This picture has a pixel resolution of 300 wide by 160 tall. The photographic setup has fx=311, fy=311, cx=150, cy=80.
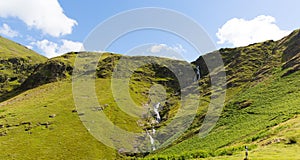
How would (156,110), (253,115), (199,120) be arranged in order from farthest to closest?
(156,110) → (199,120) → (253,115)

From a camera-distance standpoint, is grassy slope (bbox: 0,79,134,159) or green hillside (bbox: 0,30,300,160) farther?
grassy slope (bbox: 0,79,134,159)

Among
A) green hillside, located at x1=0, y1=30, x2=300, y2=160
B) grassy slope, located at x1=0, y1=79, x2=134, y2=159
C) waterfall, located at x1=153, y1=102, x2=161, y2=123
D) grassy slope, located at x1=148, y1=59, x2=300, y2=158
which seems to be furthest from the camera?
waterfall, located at x1=153, y1=102, x2=161, y2=123

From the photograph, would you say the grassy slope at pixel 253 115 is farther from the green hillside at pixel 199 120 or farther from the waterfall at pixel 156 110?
the waterfall at pixel 156 110

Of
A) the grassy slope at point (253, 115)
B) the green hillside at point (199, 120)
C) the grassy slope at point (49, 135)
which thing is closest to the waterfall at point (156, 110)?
the green hillside at point (199, 120)

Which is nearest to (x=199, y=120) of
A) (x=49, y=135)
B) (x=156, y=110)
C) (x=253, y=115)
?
(x=253, y=115)

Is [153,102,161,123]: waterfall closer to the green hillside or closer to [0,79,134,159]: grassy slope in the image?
the green hillside

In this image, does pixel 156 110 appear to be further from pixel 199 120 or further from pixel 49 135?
pixel 199 120

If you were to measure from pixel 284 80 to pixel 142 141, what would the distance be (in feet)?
191

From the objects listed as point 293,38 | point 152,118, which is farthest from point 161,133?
point 293,38

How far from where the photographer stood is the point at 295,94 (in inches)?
3295

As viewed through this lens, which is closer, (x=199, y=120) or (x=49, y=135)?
(x=199, y=120)

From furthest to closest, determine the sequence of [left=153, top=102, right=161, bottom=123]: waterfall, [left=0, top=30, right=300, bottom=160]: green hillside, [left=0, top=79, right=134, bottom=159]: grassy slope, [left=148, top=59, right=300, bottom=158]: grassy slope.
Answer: [left=153, top=102, right=161, bottom=123]: waterfall
[left=0, top=79, right=134, bottom=159]: grassy slope
[left=148, top=59, right=300, bottom=158]: grassy slope
[left=0, top=30, right=300, bottom=160]: green hillside

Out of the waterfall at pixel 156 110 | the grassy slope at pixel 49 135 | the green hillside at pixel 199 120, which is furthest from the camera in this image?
the waterfall at pixel 156 110

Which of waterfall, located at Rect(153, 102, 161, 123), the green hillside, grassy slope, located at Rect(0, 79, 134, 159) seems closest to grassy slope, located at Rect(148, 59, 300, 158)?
the green hillside
